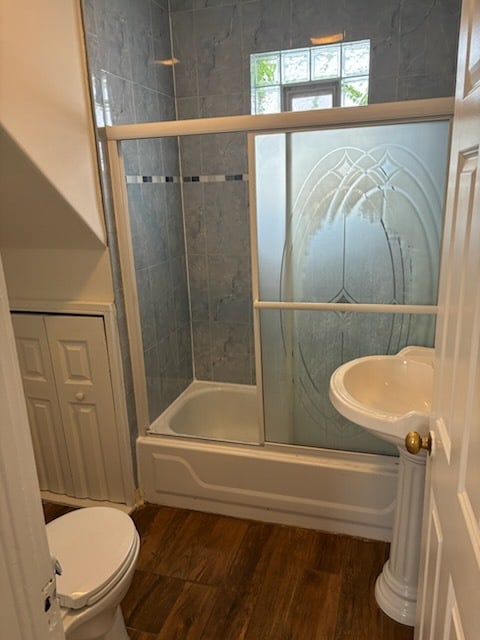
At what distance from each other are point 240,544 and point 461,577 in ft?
4.78

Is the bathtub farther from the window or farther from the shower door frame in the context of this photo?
the window

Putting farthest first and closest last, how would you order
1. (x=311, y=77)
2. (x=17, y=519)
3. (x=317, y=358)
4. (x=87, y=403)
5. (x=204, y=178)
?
(x=204, y=178) → (x=311, y=77) → (x=87, y=403) → (x=317, y=358) → (x=17, y=519)

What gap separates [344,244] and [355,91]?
103 centimetres

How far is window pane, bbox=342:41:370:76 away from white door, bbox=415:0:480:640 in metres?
1.65

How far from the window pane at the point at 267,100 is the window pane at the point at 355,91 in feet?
1.17

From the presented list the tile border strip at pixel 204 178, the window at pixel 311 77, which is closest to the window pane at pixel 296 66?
the window at pixel 311 77

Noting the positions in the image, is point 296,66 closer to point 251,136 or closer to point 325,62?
point 325,62

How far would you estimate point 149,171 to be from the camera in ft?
7.94

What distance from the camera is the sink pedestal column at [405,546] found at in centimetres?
158

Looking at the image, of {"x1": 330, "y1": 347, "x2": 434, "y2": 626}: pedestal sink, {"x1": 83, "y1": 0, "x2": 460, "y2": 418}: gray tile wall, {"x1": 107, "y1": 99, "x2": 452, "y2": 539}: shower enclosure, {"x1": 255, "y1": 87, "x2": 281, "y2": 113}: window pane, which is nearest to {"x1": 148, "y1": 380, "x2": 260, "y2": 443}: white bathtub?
{"x1": 83, "y1": 0, "x2": 460, "y2": 418}: gray tile wall

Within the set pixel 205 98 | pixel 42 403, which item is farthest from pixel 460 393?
pixel 205 98

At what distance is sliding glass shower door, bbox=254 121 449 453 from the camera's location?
1.79 m

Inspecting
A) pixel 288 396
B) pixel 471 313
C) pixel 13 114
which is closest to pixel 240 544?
pixel 288 396

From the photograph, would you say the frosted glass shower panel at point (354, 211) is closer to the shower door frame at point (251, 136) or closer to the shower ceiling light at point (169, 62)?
the shower door frame at point (251, 136)
